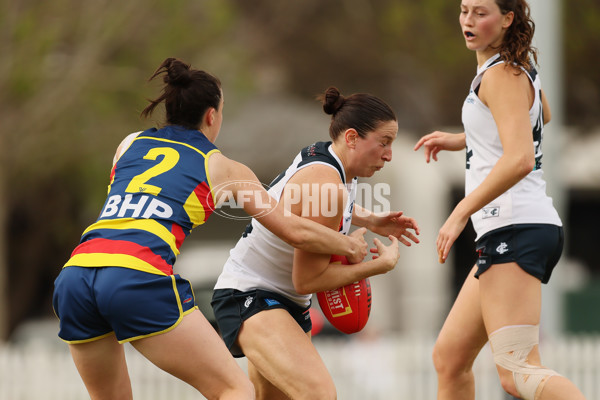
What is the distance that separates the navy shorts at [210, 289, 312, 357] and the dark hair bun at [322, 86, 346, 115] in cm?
104

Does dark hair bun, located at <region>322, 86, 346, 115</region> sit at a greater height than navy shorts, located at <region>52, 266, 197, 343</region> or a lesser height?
greater

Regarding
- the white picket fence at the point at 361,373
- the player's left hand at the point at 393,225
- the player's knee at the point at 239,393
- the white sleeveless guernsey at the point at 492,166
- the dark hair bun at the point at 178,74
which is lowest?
the white picket fence at the point at 361,373

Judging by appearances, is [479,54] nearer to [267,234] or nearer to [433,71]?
[267,234]

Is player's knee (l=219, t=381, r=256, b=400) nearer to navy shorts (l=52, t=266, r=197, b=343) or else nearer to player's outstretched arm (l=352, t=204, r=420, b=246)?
navy shorts (l=52, t=266, r=197, b=343)

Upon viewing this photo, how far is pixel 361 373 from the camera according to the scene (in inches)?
429

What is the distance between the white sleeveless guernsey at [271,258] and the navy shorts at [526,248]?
0.79 meters

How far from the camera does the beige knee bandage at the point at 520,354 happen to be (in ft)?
13.9

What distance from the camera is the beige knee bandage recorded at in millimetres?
4246

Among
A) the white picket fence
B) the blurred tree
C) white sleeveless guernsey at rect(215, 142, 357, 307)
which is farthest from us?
the blurred tree

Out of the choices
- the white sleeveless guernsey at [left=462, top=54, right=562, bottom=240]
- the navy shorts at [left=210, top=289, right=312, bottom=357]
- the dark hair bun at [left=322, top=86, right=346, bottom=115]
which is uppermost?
the dark hair bun at [left=322, top=86, right=346, bottom=115]

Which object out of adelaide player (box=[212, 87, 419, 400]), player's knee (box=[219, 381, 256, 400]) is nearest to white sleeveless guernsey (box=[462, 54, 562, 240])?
adelaide player (box=[212, 87, 419, 400])

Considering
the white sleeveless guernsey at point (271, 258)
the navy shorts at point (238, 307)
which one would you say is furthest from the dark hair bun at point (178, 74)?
the navy shorts at point (238, 307)

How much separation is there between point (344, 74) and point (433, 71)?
9.00 feet

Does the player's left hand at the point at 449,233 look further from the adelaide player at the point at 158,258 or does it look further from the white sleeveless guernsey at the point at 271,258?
the white sleeveless guernsey at the point at 271,258
